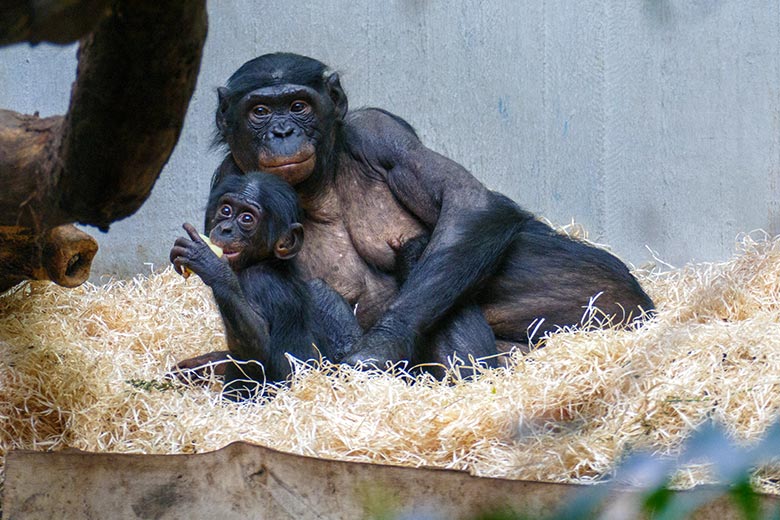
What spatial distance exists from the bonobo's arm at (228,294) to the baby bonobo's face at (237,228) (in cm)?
22

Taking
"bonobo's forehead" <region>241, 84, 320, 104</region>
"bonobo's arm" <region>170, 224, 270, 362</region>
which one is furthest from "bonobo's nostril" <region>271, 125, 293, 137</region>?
"bonobo's arm" <region>170, 224, 270, 362</region>

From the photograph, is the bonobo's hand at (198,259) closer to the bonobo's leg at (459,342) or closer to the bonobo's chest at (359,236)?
the bonobo's chest at (359,236)

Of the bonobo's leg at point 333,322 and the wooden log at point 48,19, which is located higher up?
the wooden log at point 48,19

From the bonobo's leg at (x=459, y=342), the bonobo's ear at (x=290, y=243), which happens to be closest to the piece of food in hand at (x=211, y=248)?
the bonobo's ear at (x=290, y=243)

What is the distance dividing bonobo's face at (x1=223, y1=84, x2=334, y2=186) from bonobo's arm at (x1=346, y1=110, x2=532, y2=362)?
268 mm

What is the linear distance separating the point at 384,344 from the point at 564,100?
246 cm

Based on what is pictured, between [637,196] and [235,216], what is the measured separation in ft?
8.93

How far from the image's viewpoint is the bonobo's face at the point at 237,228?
4066 mm

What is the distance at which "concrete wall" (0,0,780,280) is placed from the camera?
5.89 m

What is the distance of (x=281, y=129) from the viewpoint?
4.29 meters

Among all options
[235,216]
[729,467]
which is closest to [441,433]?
[235,216]

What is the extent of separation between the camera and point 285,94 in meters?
4.31

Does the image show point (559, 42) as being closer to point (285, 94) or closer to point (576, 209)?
point (576, 209)

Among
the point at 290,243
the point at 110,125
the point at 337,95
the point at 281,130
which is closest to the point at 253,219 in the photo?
the point at 290,243
